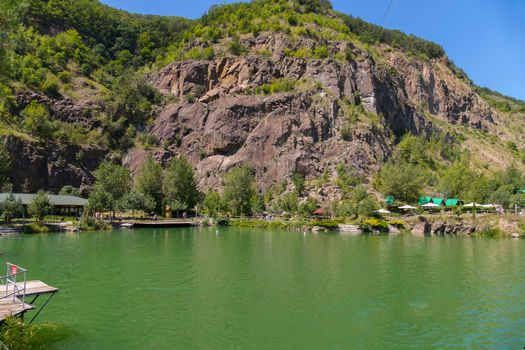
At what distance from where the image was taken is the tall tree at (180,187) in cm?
10438

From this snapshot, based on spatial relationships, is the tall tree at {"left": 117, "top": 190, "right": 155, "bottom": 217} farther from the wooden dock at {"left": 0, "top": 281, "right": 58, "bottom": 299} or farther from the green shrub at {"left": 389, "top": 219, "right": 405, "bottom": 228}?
the wooden dock at {"left": 0, "top": 281, "right": 58, "bottom": 299}

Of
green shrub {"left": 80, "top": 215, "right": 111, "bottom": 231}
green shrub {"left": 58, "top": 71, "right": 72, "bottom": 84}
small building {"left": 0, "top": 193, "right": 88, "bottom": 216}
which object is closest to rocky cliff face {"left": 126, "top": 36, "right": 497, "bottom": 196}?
small building {"left": 0, "top": 193, "right": 88, "bottom": 216}

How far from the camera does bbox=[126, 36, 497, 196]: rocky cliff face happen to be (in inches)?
4594

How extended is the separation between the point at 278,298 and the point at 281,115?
99408 mm

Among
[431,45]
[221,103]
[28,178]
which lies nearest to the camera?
[28,178]

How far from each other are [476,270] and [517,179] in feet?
305

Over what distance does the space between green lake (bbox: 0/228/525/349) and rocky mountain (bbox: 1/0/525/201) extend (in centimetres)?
6415

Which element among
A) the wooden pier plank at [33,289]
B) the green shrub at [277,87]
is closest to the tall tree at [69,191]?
the green shrub at [277,87]

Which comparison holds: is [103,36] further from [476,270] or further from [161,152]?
[476,270]

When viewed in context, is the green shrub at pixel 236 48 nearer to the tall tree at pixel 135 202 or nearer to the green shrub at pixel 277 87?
the green shrub at pixel 277 87

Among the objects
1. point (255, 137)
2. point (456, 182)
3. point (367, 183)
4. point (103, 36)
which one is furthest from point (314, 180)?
point (103, 36)

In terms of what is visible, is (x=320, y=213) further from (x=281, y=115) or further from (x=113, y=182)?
(x=113, y=182)

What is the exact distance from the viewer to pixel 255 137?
397 ft

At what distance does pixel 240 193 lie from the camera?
104 m
